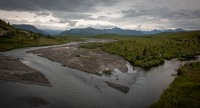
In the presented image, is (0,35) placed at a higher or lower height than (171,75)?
higher

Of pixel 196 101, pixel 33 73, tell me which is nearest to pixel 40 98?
pixel 33 73


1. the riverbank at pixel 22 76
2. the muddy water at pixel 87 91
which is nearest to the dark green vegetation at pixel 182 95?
the muddy water at pixel 87 91

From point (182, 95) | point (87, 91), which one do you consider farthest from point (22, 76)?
point (182, 95)

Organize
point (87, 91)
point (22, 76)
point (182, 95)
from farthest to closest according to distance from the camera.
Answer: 1. point (22, 76)
2. point (87, 91)
3. point (182, 95)

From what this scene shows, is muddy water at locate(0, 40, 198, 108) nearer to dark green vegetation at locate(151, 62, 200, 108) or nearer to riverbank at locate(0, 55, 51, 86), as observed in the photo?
riverbank at locate(0, 55, 51, 86)

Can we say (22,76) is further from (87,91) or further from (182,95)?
(182,95)

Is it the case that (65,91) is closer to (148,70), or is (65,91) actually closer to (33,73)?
(33,73)

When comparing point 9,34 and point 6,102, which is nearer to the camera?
point 6,102

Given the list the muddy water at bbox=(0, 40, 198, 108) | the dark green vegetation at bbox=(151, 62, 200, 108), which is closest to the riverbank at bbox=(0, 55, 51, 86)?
the muddy water at bbox=(0, 40, 198, 108)
